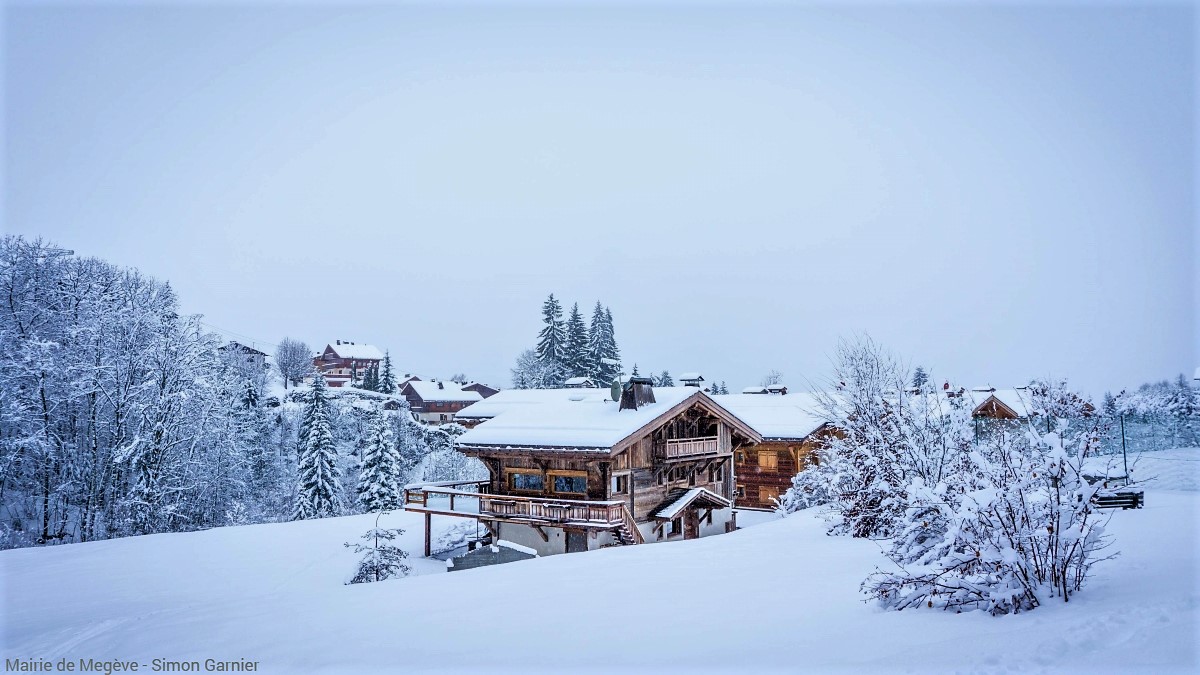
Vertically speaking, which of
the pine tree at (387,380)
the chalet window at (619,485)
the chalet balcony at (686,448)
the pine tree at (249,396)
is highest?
the pine tree at (387,380)

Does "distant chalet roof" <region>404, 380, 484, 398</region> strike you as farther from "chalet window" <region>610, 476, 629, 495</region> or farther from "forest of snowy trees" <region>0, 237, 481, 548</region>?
"chalet window" <region>610, 476, 629, 495</region>

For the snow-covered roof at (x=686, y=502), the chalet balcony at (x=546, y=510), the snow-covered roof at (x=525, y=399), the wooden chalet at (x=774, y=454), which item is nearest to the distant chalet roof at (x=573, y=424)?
the snow-covered roof at (x=525, y=399)

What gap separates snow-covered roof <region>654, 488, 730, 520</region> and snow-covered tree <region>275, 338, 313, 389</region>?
6120 cm

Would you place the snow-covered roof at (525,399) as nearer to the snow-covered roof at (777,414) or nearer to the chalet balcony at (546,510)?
the chalet balcony at (546,510)

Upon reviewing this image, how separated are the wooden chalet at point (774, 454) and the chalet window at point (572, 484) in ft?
44.5

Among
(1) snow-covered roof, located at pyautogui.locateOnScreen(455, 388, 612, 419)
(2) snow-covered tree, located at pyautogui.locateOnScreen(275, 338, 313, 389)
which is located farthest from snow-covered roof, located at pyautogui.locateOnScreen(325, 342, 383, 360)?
(1) snow-covered roof, located at pyautogui.locateOnScreen(455, 388, 612, 419)

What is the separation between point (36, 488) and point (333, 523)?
11.5 m

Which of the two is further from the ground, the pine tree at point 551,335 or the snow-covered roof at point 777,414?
the pine tree at point 551,335

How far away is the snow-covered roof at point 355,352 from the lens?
10000 cm

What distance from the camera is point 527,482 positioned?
978 inches

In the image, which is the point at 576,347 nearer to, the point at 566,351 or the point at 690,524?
the point at 566,351

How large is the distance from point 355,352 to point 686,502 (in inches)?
3537

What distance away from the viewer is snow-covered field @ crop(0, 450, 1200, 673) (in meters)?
5.39

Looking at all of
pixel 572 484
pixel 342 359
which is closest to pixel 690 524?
pixel 572 484
